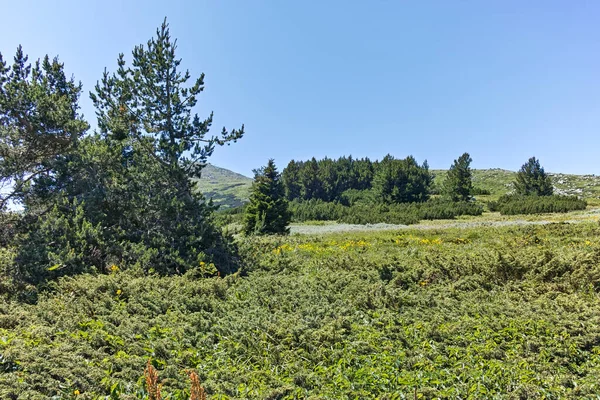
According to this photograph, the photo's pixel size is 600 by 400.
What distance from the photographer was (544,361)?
13.0ft

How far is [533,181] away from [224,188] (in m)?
109

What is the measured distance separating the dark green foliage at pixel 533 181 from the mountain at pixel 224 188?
37281 mm

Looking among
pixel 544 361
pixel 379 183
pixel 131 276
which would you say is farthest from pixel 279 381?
pixel 379 183

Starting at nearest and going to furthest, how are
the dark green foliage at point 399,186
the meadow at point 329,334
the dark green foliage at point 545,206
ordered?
1. the meadow at point 329,334
2. the dark green foliage at point 545,206
3. the dark green foliage at point 399,186

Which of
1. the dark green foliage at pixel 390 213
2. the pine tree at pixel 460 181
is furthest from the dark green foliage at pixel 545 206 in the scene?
the pine tree at pixel 460 181

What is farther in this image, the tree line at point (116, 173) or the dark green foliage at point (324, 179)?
the dark green foliage at point (324, 179)

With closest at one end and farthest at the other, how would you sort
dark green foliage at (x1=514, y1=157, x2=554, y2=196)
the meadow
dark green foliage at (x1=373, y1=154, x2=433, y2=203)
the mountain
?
1. the meadow
2. dark green foliage at (x1=514, y1=157, x2=554, y2=196)
3. dark green foliage at (x1=373, y1=154, x2=433, y2=203)
4. the mountain

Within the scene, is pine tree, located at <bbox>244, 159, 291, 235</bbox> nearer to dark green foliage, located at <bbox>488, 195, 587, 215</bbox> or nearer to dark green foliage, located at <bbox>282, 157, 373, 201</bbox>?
dark green foliage, located at <bbox>488, 195, 587, 215</bbox>

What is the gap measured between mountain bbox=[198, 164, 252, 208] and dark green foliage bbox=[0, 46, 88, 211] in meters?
36.7

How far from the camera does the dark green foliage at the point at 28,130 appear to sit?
9.77m

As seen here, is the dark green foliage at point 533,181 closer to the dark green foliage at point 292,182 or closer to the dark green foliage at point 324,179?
the dark green foliage at point 324,179

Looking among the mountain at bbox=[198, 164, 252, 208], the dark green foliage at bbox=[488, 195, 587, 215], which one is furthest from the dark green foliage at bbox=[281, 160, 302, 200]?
the dark green foliage at bbox=[488, 195, 587, 215]

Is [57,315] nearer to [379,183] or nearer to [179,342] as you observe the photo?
[179,342]

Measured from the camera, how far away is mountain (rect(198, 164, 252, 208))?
9872cm
